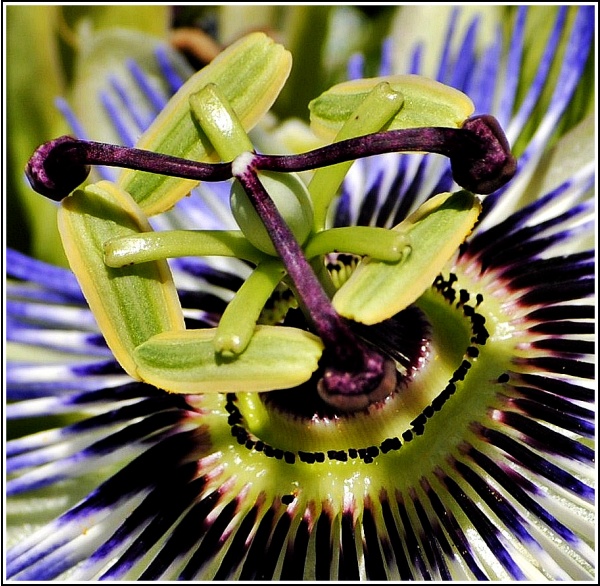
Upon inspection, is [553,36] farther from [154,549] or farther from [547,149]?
[154,549]

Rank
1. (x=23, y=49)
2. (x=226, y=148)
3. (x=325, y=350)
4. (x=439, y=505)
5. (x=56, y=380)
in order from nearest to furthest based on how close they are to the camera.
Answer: (x=325, y=350), (x=226, y=148), (x=439, y=505), (x=56, y=380), (x=23, y=49)

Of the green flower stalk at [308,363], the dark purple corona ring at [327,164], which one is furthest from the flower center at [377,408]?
the dark purple corona ring at [327,164]

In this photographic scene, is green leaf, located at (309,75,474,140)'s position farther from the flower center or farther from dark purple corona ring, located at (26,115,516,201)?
the flower center

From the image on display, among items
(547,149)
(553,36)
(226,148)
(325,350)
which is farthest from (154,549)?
(553,36)

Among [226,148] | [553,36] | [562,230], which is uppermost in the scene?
[553,36]

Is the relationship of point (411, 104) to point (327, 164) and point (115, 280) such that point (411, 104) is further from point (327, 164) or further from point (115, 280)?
point (115, 280)

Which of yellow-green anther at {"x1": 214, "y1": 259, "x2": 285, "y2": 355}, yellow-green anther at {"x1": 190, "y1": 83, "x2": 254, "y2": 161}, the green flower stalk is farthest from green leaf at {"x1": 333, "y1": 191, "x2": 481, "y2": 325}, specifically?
yellow-green anther at {"x1": 190, "y1": 83, "x2": 254, "y2": 161}

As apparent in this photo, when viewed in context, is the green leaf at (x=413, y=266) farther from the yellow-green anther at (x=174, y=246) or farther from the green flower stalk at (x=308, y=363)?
the yellow-green anther at (x=174, y=246)
